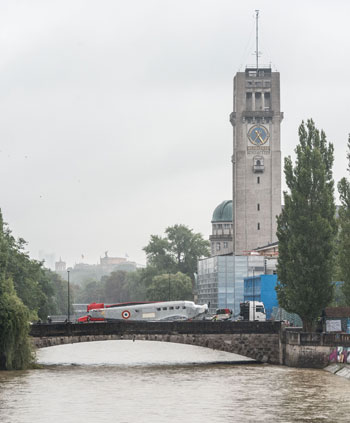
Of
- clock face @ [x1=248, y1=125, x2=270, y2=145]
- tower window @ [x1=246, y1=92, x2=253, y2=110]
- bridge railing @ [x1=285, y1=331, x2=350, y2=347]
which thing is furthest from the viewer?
tower window @ [x1=246, y1=92, x2=253, y2=110]

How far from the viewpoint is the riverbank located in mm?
73125

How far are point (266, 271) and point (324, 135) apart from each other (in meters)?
62.5

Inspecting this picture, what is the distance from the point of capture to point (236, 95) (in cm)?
17675

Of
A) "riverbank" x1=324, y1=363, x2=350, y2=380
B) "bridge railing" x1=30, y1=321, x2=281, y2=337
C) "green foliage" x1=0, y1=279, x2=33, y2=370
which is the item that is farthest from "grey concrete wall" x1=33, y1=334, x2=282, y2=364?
"green foliage" x1=0, y1=279, x2=33, y2=370

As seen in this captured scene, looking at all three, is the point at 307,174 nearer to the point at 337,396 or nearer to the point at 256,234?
the point at 337,396

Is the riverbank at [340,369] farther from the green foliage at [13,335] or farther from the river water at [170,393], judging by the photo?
the green foliage at [13,335]

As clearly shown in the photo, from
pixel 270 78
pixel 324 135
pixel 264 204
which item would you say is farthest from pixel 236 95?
pixel 324 135

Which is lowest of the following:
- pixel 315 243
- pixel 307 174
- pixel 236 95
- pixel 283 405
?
pixel 283 405

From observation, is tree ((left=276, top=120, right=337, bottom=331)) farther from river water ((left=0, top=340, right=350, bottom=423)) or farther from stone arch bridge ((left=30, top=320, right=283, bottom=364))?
river water ((left=0, top=340, right=350, bottom=423))

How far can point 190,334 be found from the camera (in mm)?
87062

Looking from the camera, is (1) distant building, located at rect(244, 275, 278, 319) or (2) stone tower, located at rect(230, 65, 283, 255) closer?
(1) distant building, located at rect(244, 275, 278, 319)

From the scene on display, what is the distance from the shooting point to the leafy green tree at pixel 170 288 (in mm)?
188375

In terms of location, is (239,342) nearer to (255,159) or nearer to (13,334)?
(13,334)

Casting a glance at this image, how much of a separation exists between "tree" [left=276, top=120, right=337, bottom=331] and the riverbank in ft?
28.1
